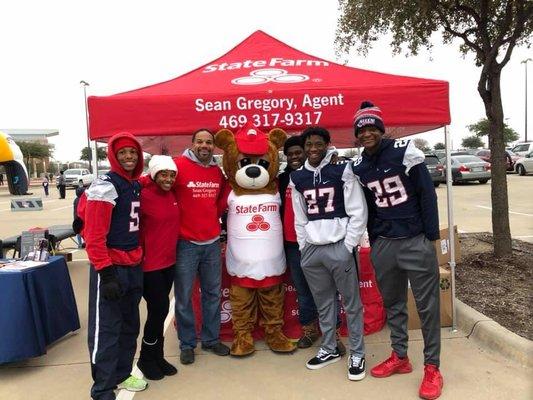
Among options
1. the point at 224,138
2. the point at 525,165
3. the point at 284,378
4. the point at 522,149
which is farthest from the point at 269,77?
the point at 522,149

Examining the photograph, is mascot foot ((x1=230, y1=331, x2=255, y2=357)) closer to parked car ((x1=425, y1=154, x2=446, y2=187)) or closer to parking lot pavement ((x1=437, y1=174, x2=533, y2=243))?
parking lot pavement ((x1=437, y1=174, x2=533, y2=243))

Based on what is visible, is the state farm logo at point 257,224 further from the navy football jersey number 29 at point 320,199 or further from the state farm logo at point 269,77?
the state farm logo at point 269,77

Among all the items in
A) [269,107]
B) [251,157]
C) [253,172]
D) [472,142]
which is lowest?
[253,172]

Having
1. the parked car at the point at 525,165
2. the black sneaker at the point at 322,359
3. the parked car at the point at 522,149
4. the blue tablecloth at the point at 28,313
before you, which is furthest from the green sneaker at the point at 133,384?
the parked car at the point at 522,149

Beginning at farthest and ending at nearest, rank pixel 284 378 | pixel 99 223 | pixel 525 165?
1. pixel 525 165
2. pixel 284 378
3. pixel 99 223

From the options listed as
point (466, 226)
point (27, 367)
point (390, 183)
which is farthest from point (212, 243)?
point (466, 226)

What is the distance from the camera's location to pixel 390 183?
2.99m

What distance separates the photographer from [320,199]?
328cm

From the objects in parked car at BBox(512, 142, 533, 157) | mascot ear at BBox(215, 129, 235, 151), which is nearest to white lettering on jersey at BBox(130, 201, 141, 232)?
mascot ear at BBox(215, 129, 235, 151)

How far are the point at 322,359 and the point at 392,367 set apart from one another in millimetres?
526

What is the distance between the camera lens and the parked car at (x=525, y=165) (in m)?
21.8

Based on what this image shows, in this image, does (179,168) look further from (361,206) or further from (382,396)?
(382,396)

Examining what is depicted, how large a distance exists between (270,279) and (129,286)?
123 centimetres

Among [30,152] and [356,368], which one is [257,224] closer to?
[356,368]
